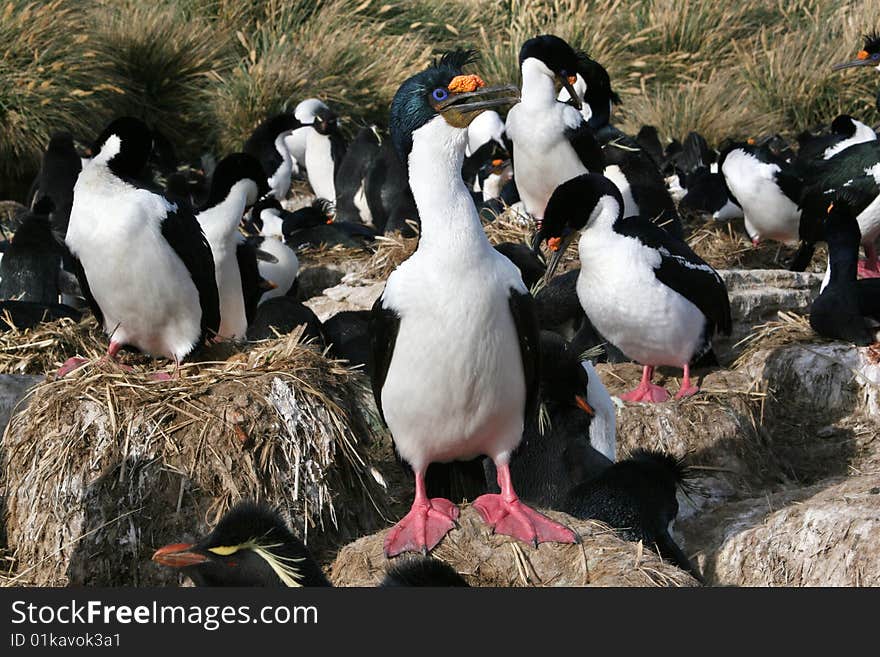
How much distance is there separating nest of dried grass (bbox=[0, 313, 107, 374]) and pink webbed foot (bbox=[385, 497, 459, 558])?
252 centimetres

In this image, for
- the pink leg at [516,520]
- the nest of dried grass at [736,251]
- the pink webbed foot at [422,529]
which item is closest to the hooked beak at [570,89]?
the nest of dried grass at [736,251]

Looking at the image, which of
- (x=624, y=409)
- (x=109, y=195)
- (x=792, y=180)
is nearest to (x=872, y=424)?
Answer: (x=624, y=409)

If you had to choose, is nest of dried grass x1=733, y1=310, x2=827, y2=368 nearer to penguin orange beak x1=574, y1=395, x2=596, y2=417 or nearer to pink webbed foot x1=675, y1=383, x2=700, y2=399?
pink webbed foot x1=675, y1=383, x2=700, y2=399

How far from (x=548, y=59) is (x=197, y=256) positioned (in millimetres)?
3756

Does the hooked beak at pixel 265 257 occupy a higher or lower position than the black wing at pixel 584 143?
lower

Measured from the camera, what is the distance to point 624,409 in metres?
6.66

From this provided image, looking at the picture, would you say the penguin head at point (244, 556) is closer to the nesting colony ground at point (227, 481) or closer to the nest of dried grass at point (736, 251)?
the nesting colony ground at point (227, 481)

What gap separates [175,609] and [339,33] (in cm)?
1304

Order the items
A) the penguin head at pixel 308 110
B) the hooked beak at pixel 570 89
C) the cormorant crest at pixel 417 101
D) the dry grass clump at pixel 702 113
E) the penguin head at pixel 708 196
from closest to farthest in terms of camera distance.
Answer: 1. the cormorant crest at pixel 417 101
2. the hooked beak at pixel 570 89
3. the penguin head at pixel 708 196
4. the penguin head at pixel 308 110
5. the dry grass clump at pixel 702 113

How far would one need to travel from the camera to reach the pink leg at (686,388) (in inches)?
275

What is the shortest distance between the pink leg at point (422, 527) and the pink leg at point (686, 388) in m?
2.80

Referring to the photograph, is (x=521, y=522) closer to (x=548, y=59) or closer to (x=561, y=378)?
(x=561, y=378)

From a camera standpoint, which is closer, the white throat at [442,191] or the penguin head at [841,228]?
the white throat at [442,191]

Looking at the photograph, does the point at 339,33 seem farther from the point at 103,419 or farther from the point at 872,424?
the point at 103,419
